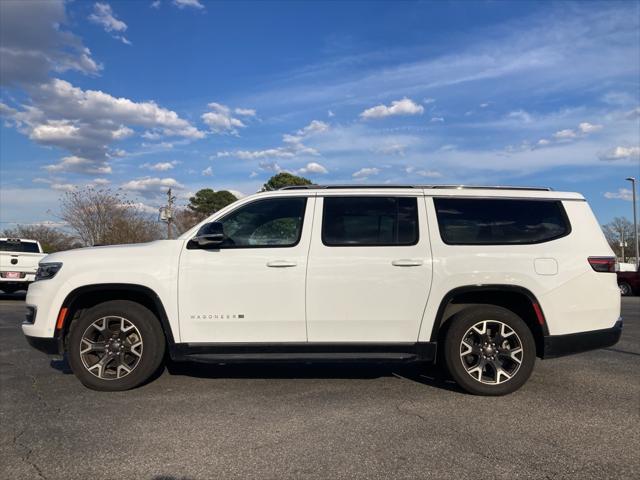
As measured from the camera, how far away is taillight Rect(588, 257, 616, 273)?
4.99 metres

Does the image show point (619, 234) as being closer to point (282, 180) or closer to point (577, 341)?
point (282, 180)

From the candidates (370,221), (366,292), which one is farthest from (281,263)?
(370,221)

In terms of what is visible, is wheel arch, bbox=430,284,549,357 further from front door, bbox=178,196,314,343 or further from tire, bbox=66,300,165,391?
A: tire, bbox=66,300,165,391

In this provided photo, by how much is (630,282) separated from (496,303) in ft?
64.3

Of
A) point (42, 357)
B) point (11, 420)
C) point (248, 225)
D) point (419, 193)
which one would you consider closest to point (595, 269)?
point (419, 193)

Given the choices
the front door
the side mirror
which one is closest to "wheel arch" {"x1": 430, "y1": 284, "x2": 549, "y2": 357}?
the front door

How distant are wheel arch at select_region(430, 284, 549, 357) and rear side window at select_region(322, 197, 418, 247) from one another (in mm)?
673

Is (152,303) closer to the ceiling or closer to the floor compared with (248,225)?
closer to the floor

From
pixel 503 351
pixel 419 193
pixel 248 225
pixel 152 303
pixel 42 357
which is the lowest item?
pixel 42 357

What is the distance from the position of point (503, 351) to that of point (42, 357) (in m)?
5.59

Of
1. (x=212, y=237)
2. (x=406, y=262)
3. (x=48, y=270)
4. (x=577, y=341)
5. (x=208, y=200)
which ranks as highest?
(x=208, y=200)

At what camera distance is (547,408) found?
4594mm

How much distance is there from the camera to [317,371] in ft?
19.4

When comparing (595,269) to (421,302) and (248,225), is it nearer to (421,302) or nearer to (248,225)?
(421,302)
